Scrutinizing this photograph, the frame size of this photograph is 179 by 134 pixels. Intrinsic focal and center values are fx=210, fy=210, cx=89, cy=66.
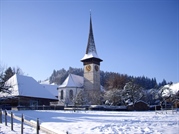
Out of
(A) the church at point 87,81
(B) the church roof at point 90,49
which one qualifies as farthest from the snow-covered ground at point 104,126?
(B) the church roof at point 90,49

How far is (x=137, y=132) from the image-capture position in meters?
9.78

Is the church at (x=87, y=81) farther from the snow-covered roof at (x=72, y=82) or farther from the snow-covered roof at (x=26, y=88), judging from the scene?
the snow-covered roof at (x=26, y=88)

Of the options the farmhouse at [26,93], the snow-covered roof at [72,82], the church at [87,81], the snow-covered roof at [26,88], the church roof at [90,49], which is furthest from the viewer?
the church roof at [90,49]

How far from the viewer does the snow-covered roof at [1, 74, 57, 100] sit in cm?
3113

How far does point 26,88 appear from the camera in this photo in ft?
108

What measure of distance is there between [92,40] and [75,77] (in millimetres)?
13065

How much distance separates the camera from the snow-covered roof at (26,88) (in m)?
31.1

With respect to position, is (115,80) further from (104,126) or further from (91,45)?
(104,126)

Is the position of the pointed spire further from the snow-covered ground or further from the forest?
the snow-covered ground

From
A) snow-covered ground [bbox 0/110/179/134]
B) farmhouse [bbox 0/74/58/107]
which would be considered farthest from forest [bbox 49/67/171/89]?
snow-covered ground [bbox 0/110/179/134]

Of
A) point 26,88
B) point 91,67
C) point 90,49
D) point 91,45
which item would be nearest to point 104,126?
point 26,88

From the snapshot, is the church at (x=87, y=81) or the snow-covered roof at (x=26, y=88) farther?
the church at (x=87, y=81)

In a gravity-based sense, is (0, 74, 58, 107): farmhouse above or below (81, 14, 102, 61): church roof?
below

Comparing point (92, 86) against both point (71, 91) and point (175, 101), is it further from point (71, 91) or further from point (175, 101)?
point (175, 101)
